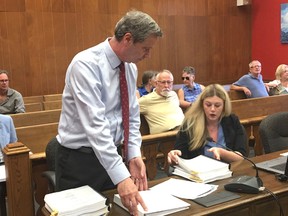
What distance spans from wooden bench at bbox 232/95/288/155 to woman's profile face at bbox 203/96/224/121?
1.96 m

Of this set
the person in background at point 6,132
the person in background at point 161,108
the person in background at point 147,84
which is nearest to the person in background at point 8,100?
the person in background at point 147,84

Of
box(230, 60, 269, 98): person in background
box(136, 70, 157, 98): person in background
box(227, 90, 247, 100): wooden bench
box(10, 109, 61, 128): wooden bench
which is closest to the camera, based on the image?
box(10, 109, 61, 128): wooden bench

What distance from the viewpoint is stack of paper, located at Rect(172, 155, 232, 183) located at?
76.9 inches

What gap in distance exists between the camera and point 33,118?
4504mm

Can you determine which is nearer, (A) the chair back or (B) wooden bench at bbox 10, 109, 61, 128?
(A) the chair back

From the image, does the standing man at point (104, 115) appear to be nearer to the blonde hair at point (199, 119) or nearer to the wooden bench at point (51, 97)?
the blonde hair at point (199, 119)

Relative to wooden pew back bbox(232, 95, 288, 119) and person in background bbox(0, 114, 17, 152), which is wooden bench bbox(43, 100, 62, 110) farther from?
wooden pew back bbox(232, 95, 288, 119)

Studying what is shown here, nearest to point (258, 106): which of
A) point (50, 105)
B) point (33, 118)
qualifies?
point (33, 118)

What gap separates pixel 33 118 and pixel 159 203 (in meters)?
3.21

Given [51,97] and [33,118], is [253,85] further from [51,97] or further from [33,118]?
[33,118]

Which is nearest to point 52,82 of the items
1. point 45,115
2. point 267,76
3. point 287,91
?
point 45,115

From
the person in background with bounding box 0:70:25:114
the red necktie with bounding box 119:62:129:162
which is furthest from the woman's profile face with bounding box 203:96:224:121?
the person in background with bounding box 0:70:25:114

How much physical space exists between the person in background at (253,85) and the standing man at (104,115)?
15.1 feet

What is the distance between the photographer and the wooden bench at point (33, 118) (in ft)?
14.5
